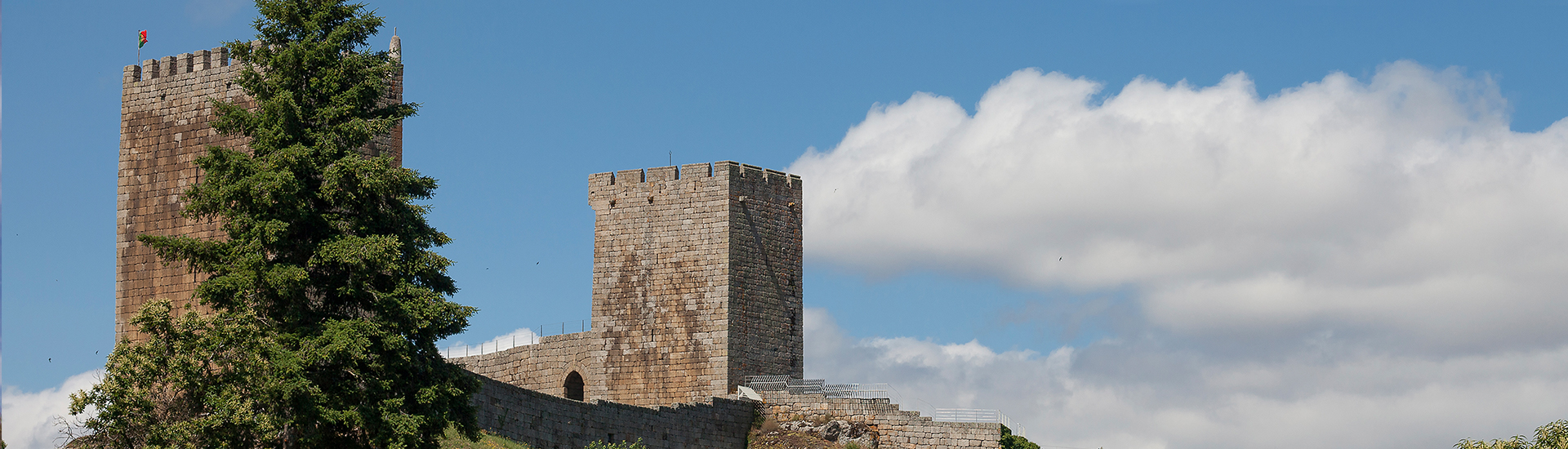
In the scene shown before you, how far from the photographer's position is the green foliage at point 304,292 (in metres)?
22.9

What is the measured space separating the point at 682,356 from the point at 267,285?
56.5 ft

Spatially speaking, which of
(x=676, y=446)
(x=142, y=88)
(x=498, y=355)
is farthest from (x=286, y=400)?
(x=498, y=355)

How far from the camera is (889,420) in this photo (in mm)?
38094

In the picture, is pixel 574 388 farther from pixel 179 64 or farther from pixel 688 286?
pixel 179 64

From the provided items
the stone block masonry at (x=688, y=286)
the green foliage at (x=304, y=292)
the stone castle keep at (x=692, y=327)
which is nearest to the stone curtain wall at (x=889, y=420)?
the stone castle keep at (x=692, y=327)

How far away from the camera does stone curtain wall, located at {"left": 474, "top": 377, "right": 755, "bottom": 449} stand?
31438mm

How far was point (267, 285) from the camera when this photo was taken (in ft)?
76.9

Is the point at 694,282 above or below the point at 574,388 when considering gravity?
above

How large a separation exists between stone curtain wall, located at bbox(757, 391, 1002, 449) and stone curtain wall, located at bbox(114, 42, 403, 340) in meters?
11.9

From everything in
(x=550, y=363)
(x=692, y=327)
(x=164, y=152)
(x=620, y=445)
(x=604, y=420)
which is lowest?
(x=620, y=445)

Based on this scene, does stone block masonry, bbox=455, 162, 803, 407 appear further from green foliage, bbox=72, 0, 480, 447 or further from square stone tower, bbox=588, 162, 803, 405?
green foliage, bbox=72, 0, 480, 447

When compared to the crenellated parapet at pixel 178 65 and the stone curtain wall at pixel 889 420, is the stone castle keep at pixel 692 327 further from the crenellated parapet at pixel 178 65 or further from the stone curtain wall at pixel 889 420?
the crenellated parapet at pixel 178 65

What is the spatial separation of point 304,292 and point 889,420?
17253mm

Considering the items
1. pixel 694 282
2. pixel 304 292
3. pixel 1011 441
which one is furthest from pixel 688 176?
pixel 304 292
